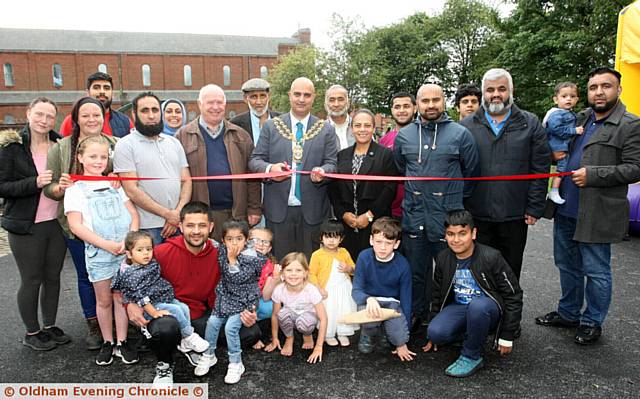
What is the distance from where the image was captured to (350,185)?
4531 mm

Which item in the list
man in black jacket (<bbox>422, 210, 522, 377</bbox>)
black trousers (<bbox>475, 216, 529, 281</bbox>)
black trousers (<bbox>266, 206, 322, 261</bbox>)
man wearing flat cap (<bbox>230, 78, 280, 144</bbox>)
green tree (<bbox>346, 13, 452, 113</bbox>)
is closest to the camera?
man in black jacket (<bbox>422, 210, 522, 377</bbox>)

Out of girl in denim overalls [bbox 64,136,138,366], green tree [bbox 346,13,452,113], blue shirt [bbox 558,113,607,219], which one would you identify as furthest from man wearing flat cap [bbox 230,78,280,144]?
green tree [bbox 346,13,452,113]

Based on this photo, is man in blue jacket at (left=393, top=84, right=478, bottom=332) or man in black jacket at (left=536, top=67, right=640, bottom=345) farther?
man in blue jacket at (left=393, top=84, right=478, bottom=332)

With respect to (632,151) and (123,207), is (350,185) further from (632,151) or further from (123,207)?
(632,151)

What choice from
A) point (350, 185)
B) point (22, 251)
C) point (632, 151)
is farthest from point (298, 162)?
point (632, 151)

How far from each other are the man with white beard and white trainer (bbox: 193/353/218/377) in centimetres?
275

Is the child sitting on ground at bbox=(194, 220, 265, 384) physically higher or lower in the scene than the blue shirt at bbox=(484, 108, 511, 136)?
lower

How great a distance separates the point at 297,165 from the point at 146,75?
5516 cm

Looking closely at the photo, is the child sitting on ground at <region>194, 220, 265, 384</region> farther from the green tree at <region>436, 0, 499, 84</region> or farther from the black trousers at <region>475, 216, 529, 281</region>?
the green tree at <region>436, 0, 499, 84</region>

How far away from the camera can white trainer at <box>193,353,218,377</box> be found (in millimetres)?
3622

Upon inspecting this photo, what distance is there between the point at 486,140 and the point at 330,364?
252cm

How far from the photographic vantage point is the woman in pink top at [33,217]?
3.93 metres

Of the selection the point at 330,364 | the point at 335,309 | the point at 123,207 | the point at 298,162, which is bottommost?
the point at 330,364

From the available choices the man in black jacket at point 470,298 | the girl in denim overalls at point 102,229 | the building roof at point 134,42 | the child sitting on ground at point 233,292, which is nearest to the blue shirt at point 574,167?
the man in black jacket at point 470,298
